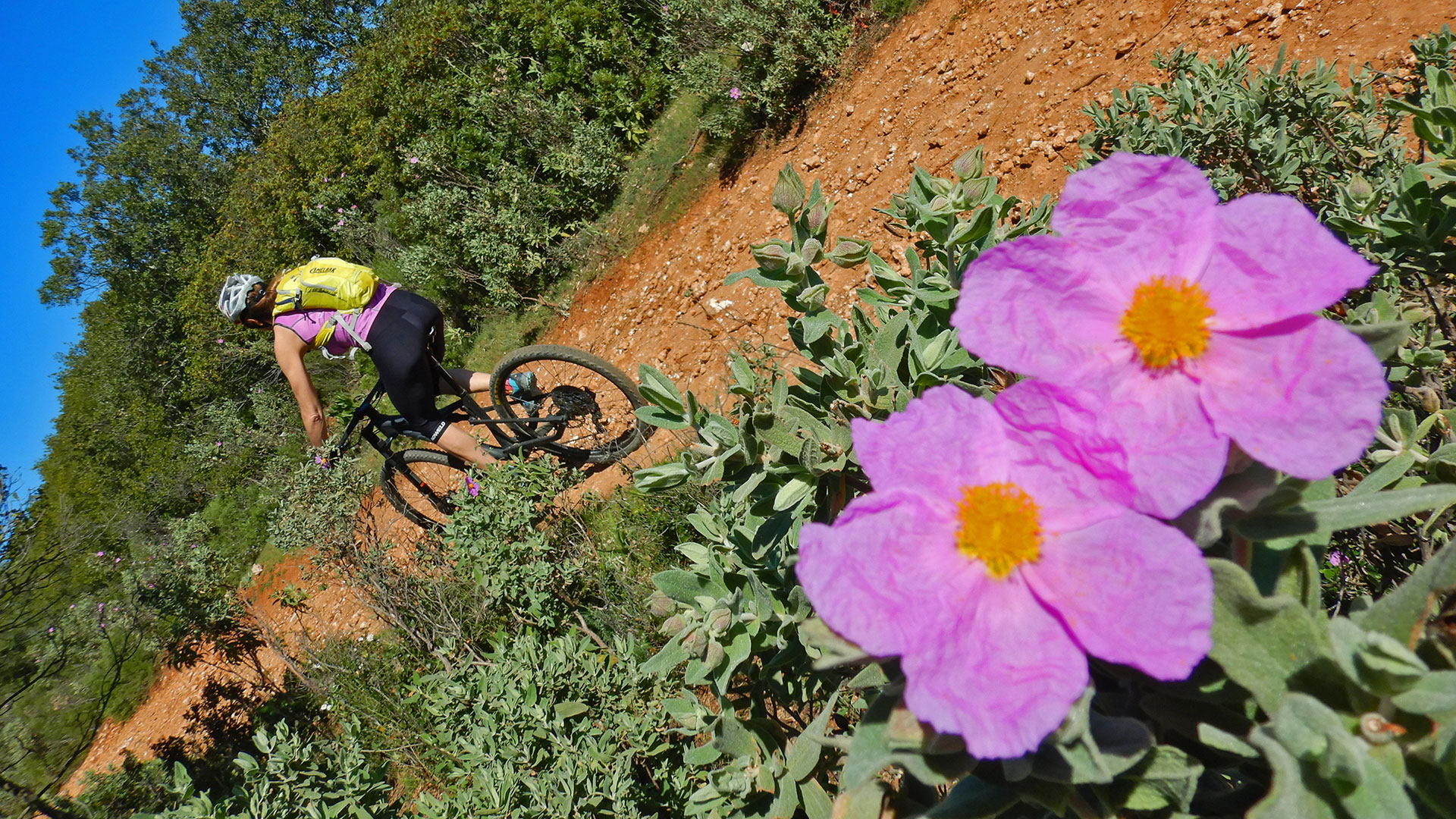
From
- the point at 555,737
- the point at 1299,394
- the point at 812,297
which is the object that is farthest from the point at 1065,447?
the point at 555,737

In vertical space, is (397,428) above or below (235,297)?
below

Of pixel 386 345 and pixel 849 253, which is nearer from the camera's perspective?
pixel 849 253

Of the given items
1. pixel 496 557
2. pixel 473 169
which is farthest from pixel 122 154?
pixel 496 557

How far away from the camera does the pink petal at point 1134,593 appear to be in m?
0.56

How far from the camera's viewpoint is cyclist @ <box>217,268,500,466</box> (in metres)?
5.12

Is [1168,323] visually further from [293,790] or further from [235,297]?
[235,297]

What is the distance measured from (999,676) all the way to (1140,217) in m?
0.47

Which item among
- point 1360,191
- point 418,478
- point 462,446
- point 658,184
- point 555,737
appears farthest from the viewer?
point 658,184

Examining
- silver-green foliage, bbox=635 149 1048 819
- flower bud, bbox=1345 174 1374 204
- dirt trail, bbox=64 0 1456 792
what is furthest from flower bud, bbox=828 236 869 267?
dirt trail, bbox=64 0 1456 792

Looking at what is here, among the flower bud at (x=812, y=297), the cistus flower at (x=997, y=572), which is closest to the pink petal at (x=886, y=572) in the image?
the cistus flower at (x=997, y=572)

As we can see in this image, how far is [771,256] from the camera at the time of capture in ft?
4.71

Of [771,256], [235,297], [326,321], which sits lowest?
[771,256]

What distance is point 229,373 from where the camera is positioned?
16.6 metres

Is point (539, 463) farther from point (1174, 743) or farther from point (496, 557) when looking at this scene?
point (1174, 743)
